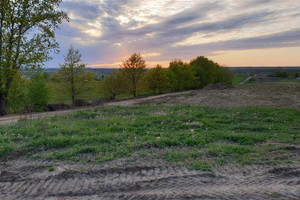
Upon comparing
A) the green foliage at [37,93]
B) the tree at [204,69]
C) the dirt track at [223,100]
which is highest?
the tree at [204,69]

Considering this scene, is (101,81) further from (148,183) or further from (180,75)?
(148,183)

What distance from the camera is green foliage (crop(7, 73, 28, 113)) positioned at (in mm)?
21484

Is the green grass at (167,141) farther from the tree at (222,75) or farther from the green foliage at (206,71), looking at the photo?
the tree at (222,75)

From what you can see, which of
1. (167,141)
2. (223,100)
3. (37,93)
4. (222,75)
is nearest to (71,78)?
(37,93)

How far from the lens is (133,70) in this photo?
34.5 m

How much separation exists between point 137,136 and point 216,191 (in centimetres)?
396

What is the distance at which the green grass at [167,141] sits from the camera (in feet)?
19.1

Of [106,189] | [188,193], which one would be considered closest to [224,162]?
[188,193]

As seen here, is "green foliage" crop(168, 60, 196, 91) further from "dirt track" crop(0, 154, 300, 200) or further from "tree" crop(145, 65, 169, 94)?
"dirt track" crop(0, 154, 300, 200)

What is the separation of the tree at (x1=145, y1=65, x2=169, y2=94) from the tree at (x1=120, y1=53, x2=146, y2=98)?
2.54m

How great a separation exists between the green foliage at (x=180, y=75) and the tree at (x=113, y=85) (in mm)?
10892

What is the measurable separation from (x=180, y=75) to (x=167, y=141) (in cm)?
3654

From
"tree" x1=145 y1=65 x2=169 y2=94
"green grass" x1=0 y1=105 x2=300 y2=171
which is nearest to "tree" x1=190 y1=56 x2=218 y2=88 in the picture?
"tree" x1=145 y1=65 x2=169 y2=94

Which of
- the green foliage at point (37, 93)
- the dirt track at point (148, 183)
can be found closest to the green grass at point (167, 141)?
the dirt track at point (148, 183)
